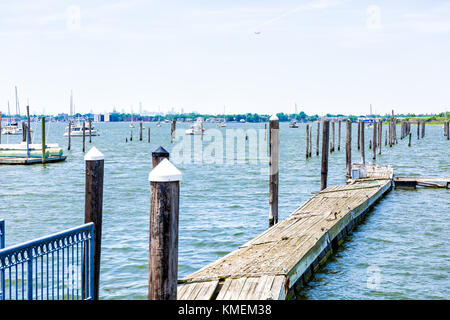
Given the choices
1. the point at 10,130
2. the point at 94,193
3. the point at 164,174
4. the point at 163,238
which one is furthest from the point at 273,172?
the point at 10,130

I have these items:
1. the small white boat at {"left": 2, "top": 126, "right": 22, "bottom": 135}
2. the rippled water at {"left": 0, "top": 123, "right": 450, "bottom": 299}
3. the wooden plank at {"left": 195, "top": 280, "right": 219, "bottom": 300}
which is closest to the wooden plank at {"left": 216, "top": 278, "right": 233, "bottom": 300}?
the wooden plank at {"left": 195, "top": 280, "right": 219, "bottom": 300}

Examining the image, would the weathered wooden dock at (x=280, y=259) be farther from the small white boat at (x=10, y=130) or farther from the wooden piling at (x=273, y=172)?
the small white boat at (x=10, y=130)

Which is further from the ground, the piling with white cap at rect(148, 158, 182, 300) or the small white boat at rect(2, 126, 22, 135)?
the small white boat at rect(2, 126, 22, 135)

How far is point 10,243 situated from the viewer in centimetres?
1479

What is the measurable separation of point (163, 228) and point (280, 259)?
186 inches

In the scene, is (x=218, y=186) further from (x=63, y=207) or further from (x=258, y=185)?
(x=63, y=207)

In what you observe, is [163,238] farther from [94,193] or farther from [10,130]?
[10,130]

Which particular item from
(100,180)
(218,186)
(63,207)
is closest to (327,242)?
(100,180)

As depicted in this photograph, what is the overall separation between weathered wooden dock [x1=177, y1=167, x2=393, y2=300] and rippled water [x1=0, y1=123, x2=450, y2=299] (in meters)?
0.69

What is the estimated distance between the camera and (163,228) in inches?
213

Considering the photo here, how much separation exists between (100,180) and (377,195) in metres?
15.6

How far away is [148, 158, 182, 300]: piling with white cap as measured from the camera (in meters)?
5.29

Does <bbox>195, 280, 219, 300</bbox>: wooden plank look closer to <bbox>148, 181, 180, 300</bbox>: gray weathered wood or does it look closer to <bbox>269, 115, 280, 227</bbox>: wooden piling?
<bbox>148, 181, 180, 300</bbox>: gray weathered wood
